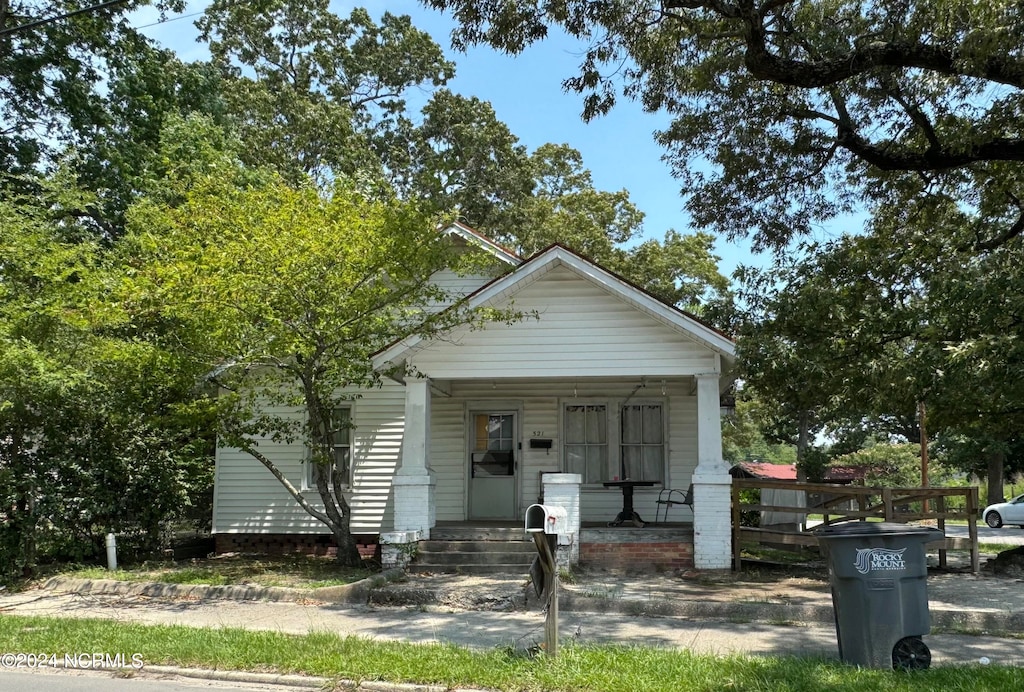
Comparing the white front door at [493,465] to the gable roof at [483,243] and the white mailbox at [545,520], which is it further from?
the white mailbox at [545,520]

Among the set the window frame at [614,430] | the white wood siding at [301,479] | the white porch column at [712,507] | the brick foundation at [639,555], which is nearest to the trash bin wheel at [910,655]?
the white porch column at [712,507]

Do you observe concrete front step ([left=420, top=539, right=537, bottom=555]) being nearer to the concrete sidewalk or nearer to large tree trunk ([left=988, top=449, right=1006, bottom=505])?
the concrete sidewalk

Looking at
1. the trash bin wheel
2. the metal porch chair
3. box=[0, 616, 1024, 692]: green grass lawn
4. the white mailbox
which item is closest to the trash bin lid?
the trash bin wheel

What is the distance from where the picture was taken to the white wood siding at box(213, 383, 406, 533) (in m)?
15.0

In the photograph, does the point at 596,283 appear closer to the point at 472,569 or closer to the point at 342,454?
the point at 472,569

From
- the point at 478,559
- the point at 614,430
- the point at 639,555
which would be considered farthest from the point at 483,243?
the point at 639,555

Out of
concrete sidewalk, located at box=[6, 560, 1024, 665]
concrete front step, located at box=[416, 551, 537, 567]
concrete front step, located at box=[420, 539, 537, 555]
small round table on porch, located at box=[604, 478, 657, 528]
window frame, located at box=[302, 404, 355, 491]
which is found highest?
window frame, located at box=[302, 404, 355, 491]

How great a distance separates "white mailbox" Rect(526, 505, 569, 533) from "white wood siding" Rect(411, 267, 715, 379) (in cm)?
593

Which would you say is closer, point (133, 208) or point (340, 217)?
point (340, 217)

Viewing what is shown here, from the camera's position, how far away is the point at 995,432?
14.9 m

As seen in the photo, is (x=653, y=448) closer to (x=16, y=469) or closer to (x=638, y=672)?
(x=638, y=672)

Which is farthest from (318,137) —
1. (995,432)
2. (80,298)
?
(995,432)

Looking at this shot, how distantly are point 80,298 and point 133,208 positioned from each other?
2.87m

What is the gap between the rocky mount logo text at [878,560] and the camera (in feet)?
21.2
